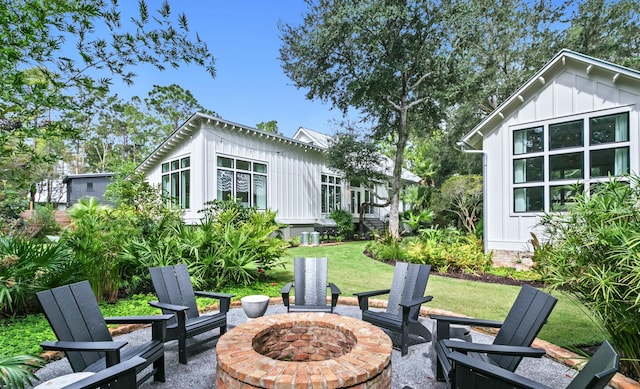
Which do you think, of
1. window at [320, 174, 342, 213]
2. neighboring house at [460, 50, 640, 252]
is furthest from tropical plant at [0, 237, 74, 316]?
window at [320, 174, 342, 213]

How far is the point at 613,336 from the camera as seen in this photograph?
310 centimetres

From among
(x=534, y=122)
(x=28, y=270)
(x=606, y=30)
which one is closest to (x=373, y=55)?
(x=534, y=122)

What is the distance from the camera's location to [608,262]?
10.2 ft

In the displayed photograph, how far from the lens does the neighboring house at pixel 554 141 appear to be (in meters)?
7.87

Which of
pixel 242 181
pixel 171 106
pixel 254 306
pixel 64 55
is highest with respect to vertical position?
pixel 171 106

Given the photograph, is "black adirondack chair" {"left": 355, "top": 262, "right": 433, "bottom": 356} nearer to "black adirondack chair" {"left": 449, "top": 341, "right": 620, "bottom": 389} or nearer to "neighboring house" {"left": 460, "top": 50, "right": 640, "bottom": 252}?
"black adirondack chair" {"left": 449, "top": 341, "right": 620, "bottom": 389}

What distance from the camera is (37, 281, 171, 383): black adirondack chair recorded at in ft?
8.19

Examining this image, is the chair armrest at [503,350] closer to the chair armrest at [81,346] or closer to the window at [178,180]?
the chair armrest at [81,346]

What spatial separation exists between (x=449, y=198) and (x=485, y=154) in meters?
7.40

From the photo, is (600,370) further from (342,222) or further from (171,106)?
(171,106)

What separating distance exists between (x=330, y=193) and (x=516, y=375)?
16.7 m

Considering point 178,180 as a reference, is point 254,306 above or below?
below

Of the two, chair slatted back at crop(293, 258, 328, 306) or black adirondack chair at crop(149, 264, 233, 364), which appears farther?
chair slatted back at crop(293, 258, 328, 306)

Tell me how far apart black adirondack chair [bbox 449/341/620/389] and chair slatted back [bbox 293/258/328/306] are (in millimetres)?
2752
